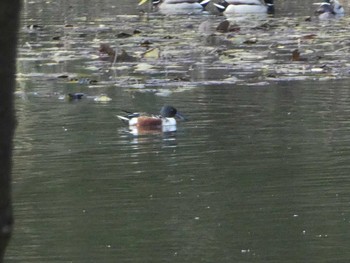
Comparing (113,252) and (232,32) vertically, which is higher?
(113,252)

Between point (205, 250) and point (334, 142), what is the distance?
3.91m

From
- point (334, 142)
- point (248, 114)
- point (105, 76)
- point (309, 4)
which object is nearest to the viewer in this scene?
point (334, 142)

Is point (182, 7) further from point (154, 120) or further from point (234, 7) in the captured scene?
point (154, 120)

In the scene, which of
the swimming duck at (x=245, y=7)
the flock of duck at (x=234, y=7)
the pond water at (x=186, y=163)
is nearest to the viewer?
the pond water at (x=186, y=163)

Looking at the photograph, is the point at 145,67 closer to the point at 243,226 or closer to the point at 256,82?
the point at 256,82

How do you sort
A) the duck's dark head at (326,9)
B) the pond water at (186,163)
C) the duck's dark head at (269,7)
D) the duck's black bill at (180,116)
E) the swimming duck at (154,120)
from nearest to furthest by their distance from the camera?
the pond water at (186,163) < the swimming duck at (154,120) < the duck's black bill at (180,116) < the duck's dark head at (326,9) < the duck's dark head at (269,7)

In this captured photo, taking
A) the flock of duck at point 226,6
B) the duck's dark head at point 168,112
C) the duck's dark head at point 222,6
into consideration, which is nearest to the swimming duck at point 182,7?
the flock of duck at point 226,6

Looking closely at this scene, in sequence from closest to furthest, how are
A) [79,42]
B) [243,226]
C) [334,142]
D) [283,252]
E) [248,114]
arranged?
[283,252] → [243,226] → [334,142] → [248,114] → [79,42]

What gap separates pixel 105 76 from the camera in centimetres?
1598

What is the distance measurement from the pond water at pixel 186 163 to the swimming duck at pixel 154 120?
146 millimetres

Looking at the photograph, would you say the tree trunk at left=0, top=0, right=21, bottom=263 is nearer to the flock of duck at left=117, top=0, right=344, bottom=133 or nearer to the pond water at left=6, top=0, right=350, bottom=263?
the pond water at left=6, top=0, right=350, bottom=263

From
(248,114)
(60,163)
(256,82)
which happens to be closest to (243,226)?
(60,163)

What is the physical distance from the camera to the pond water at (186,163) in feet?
22.1

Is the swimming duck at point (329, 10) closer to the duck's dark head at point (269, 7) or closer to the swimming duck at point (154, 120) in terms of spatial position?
the duck's dark head at point (269, 7)
